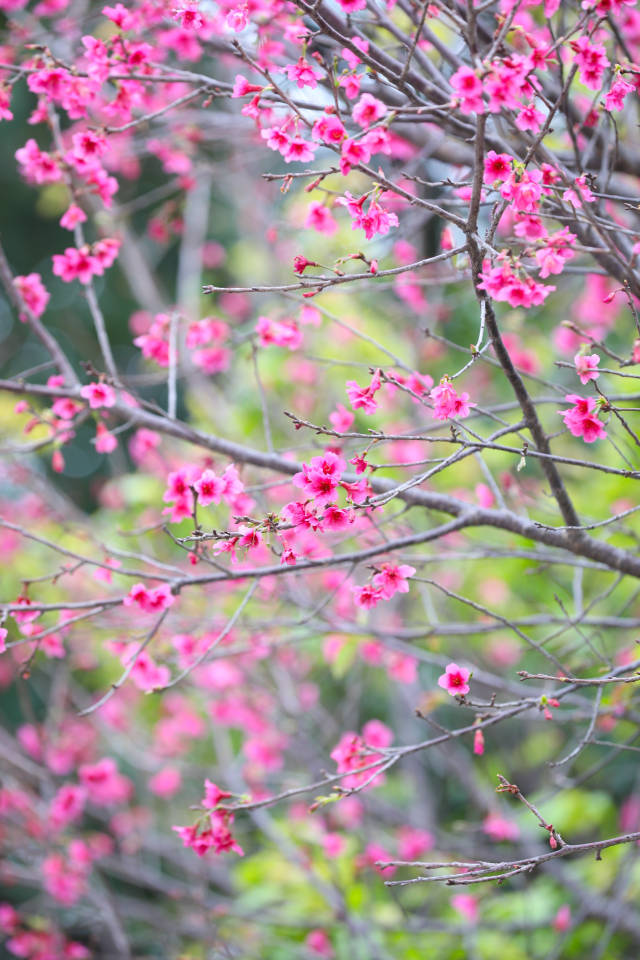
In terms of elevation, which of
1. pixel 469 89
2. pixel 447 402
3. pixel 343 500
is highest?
pixel 469 89

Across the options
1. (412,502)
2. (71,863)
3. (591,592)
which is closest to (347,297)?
(591,592)

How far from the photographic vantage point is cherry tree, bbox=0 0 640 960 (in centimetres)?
167

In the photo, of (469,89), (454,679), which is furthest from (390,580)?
(469,89)

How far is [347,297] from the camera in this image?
4.77 metres

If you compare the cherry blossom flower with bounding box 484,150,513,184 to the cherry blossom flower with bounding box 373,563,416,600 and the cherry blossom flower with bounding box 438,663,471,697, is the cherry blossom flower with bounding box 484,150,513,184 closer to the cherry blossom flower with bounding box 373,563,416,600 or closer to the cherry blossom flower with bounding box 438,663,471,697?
the cherry blossom flower with bounding box 373,563,416,600

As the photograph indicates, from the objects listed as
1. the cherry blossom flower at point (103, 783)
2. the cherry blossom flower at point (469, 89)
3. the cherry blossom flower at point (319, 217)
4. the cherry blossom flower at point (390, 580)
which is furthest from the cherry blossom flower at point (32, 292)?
the cherry blossom flower at point (103, 783)

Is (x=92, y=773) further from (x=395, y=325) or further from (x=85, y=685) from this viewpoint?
(x=395, y=325)

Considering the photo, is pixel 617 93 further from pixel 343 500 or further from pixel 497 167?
pixel 343 500

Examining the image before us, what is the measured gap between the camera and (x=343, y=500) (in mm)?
2305

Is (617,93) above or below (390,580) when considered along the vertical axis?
above

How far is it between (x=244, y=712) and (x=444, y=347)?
2.52m

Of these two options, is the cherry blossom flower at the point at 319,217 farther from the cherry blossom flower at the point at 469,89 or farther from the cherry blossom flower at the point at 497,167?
the cherry blossom flower at the point at 469,89

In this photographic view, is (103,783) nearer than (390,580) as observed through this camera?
No

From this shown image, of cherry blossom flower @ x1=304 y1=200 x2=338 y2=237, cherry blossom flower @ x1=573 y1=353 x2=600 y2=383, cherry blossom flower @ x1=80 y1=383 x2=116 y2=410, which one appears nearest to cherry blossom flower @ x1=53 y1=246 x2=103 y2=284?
cherry blossom flower @ x1=80 y1=383 x2=116 y2=410
